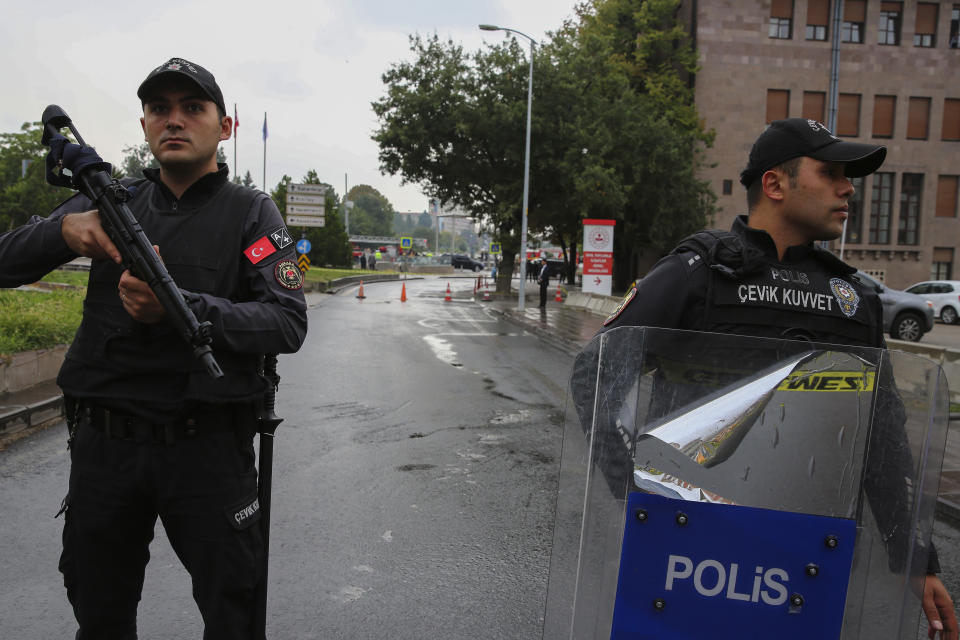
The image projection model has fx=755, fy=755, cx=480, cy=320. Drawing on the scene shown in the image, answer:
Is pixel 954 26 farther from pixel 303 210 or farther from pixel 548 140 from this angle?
pixel 303 210

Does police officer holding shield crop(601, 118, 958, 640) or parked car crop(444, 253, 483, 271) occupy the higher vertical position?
police officer holding shield crop(601, 118, 958, 640)

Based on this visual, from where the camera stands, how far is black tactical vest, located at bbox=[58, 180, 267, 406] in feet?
6.75

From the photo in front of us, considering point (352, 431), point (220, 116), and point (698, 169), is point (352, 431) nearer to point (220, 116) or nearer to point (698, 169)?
point (220, 116)

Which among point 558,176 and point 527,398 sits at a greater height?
point 558,176

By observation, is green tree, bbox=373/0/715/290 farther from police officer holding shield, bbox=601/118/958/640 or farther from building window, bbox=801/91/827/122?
police officer holding shield, bbox=601/118/958/640

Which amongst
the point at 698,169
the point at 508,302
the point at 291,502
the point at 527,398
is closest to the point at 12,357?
the point at 291,502

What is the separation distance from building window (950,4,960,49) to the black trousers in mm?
45407

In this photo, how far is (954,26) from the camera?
38.0m

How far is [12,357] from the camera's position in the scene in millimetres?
7340

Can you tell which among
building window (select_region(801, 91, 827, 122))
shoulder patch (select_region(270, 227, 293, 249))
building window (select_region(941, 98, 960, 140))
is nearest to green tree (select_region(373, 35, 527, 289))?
building window (select_region(801, 91, 827, 122))

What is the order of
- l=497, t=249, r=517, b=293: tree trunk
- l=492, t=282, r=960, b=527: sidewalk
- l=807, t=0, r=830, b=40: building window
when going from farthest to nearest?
l=807, t=0, r=830, b=40: building window → l=497, t=249, r=517, b=293: tree trunk → l=492, t=282, r=960, b=527: sidewalk

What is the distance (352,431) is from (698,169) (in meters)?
34.1

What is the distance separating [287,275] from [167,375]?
43 cm

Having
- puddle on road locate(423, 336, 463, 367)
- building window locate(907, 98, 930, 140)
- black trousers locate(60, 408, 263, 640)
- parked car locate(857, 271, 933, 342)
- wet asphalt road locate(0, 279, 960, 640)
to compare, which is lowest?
puddle on road locate(423, 336, 463, 367)
